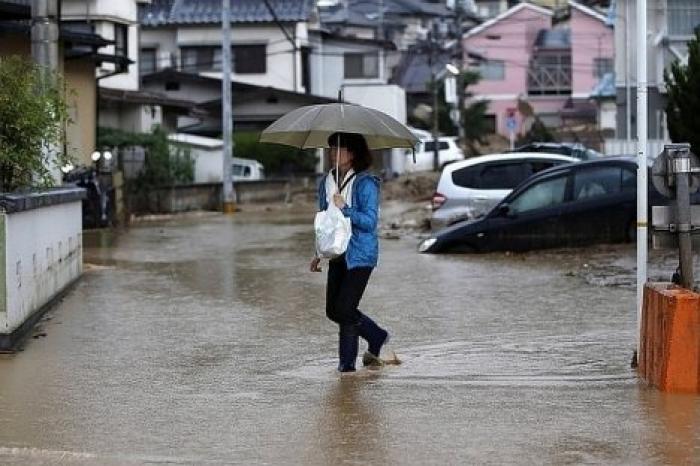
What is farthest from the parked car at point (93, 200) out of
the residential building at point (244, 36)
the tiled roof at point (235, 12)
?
the tiled roof at point (235, 12)

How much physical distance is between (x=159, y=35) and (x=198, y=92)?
693 centimetres

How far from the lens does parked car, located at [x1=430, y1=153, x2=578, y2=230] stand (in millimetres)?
22344

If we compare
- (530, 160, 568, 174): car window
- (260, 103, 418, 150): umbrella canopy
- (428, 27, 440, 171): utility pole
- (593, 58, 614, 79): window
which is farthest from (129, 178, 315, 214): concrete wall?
(593, 58, 614, 79): window

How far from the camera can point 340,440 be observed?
7.29 meters

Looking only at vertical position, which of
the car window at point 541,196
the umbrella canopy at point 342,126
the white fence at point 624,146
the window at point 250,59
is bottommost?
the car window at point 541,196

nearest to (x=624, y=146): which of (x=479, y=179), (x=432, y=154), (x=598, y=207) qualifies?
(x=479, y=179)

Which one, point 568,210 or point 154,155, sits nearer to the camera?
point 568,210

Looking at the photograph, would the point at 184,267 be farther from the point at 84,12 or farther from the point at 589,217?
the point at 84,12

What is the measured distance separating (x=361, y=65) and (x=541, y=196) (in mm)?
39263

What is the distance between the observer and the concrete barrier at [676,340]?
8.21 m

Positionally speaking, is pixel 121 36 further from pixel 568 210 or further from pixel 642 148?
pixel 642 148

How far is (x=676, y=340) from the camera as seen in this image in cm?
824

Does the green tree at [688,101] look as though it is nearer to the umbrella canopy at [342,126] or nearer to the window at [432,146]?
the umbrella canopy at [342,126]

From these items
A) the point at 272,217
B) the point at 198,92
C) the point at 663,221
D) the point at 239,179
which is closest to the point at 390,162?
the point at 198,92
